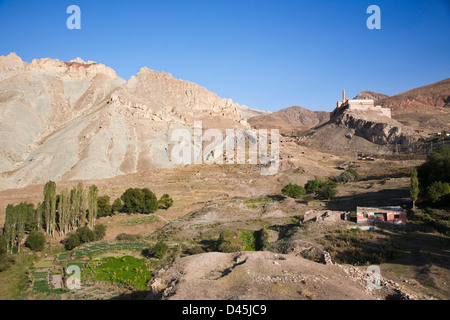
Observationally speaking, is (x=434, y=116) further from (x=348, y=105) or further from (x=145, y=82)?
(x=145, y=82)

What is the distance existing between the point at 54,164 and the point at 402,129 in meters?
88.6

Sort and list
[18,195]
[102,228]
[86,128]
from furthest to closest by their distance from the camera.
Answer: [86,128] < [18,195] < [102,228]

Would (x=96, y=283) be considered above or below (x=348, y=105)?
below

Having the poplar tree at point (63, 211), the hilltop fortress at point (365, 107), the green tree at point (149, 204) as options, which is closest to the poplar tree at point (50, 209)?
the poplar tree at point (63, 211)

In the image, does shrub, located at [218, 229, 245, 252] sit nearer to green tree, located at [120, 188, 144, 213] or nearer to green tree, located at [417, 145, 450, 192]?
green tree, located at [120, 188, 144, 213]

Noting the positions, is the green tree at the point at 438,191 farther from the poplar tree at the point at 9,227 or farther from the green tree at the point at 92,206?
the poplar tree at the point at 9,227

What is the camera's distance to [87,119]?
79938mm

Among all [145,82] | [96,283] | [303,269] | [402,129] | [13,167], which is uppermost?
[145,82]

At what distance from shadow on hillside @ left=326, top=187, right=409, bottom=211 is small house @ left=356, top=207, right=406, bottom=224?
24.6 ft

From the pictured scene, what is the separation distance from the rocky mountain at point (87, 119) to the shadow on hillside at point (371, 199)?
43160 millimetres

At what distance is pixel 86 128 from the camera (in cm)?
7500

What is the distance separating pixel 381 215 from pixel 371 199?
447 inches

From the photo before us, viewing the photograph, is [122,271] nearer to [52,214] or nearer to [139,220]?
[52,214]

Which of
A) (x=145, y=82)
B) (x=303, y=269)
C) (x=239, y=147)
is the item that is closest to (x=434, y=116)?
(x=239, y=147)
